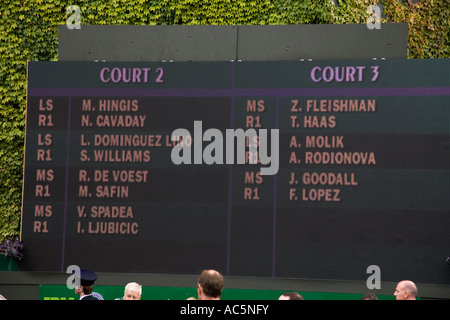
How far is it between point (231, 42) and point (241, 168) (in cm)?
171

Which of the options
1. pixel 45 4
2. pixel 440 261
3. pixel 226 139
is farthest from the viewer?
pixel 45 4

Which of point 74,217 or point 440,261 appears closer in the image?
point 440,261

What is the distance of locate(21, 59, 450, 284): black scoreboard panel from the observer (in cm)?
831

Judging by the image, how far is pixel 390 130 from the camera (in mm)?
8398

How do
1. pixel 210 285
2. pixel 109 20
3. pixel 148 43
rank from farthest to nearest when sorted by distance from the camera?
pixel 109 20
pixel 148 43
pixel 210 285

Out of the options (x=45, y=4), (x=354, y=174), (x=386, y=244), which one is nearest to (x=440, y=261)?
(x=386, y=244)

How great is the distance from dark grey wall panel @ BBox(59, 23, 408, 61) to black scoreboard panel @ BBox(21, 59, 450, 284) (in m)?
0.29

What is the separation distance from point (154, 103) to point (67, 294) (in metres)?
2.67

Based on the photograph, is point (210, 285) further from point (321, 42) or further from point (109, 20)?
point (109, 20)

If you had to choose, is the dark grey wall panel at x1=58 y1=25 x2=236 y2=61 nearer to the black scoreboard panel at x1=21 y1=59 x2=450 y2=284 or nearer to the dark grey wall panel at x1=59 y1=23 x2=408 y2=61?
the dark grey wall panel at x1=59 y1=23 x2=408 y2=61

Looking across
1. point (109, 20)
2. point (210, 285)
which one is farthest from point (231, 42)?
point (210, 285)

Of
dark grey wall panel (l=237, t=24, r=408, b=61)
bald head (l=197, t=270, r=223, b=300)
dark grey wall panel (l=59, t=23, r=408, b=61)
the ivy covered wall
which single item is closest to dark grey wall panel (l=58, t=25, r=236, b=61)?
dark grey wall panel (l=59, t=23, r=408, b=61)

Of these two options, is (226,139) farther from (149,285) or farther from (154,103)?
(149,285)

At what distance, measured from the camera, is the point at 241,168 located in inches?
341
